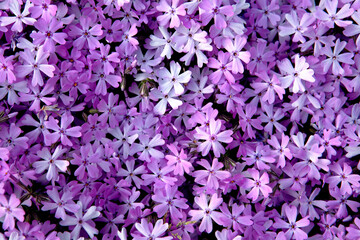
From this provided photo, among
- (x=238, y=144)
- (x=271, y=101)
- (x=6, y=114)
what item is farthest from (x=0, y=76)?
(x=271, y=101)

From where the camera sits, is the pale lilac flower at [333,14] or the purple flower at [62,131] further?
the pale lilac flower at [333,14]

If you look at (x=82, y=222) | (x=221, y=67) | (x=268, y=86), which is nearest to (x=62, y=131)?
(x=82, y=222)

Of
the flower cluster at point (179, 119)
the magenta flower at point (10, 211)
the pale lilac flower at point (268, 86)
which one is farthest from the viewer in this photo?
the pale lilac flower at point (268, 86)

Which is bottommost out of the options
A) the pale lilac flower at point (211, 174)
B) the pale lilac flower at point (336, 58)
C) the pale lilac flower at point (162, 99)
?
the pale lilac flower at point (211, 174)

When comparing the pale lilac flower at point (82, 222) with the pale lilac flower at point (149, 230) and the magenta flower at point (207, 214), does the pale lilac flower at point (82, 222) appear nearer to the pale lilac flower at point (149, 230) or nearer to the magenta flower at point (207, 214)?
the pale lilac flower at point (149, 230)

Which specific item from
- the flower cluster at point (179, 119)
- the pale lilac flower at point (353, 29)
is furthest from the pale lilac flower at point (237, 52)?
the pale lilac flower at point (353, 29)

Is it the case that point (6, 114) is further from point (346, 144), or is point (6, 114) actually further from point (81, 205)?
point (346, 144)

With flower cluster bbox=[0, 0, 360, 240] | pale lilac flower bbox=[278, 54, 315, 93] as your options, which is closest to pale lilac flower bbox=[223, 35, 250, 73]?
flower cluster bbox=[0, 0, 360, 240]

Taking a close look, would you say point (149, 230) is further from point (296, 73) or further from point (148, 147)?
point (296, 73)
